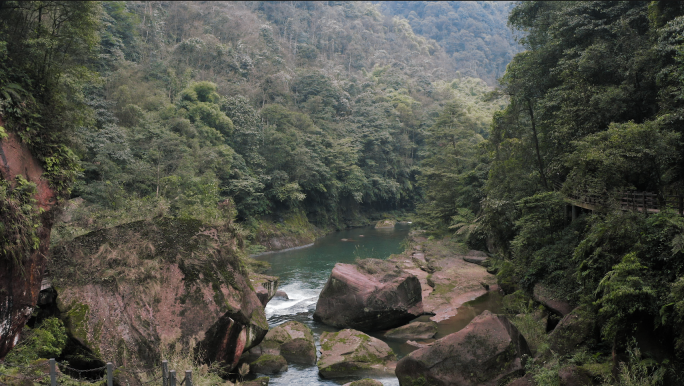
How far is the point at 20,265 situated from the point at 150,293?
9.69 feet

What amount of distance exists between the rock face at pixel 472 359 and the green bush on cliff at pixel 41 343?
8.50 meters

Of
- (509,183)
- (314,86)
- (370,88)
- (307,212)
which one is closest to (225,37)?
(314,86)

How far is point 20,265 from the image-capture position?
1009 cm

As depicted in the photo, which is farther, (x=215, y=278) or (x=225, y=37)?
(x=225, y=37)

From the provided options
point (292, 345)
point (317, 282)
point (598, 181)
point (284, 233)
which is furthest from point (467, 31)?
point (292, 345)

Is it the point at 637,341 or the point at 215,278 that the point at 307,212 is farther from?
the point at 637,341

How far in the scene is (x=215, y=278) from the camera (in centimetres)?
1257

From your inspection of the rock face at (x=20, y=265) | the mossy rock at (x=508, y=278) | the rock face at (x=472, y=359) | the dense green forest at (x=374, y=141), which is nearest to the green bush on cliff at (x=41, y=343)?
the rock face at (x=20, y=265)

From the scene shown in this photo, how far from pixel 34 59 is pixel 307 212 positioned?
36.3 meters

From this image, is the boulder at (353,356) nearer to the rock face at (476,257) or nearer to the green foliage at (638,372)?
the green foliage at (638,372)

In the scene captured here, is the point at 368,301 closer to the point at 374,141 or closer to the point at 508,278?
the point at 508,278

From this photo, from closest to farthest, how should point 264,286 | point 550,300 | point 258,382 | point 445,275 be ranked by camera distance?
point 258,382 → point 550,300 → point 264,286 → point 445,275

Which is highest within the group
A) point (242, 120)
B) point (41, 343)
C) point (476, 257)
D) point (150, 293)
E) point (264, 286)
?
point (242, 120)

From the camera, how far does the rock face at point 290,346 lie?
48.8ft
